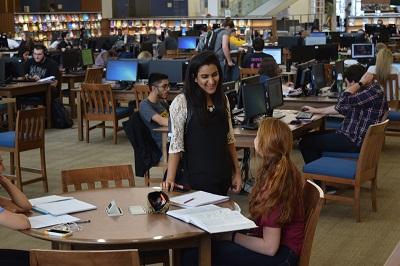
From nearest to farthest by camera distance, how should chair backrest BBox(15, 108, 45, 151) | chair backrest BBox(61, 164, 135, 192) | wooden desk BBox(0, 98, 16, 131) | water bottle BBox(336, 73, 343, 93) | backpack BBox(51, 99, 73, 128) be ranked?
1. chair backrest BBox(61, 164, 135, 192)
2. chair backrest BBox(15, 108, 45, 151)
3. water bottle BBox(336, 73, 343, 93)
4. wooden desk BBox(0, 98, 16, 131)
5. backpack BBox(51, 99, 73, 128)

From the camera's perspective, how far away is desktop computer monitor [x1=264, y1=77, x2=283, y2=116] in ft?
21.5

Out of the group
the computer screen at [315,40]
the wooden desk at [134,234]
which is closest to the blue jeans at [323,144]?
the wooden desk at [134,234]

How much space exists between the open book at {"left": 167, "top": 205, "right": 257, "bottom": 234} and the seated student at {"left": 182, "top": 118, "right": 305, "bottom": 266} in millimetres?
110

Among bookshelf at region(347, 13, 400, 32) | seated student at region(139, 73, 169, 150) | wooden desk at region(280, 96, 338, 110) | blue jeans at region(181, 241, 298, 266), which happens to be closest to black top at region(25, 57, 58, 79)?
seated student at region(139, 73, 169, 150)

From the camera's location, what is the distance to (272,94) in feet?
21.9

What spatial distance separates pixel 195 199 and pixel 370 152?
250 cm

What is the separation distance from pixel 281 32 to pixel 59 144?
12.4 meters

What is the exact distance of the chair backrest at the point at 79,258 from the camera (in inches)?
101

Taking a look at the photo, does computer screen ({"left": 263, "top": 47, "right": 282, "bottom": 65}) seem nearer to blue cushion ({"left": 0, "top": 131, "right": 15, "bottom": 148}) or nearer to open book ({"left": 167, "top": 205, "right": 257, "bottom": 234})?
blue cushion ({"left": 0, "top": 131, "right": 15, "bottom": 148})

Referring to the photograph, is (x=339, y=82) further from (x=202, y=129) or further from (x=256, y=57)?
(x=202, y=129)

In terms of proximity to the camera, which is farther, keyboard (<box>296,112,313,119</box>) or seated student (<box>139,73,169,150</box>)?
keyboard (<box>296,112,313,119</box>)

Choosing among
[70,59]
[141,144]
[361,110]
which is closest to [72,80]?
[70,59]

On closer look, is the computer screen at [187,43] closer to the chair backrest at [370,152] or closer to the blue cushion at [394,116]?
the blue cushion at [394,116]

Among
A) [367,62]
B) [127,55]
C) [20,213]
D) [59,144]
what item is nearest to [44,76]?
[59,144]
